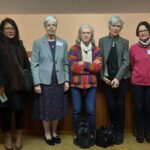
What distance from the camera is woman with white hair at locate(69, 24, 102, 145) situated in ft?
11.1

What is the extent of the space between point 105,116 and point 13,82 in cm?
127

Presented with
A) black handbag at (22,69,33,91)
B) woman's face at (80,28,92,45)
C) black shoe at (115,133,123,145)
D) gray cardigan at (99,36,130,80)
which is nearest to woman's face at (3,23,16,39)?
black handbag at (22,69,33,91)

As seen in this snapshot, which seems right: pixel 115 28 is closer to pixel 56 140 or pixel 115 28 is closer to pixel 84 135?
pixel 84 135

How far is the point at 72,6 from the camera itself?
431 cm

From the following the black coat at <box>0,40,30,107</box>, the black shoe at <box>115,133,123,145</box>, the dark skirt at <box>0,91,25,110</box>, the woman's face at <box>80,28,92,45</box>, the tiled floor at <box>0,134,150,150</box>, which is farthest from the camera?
the black shoe at <box>115,133,123,145</box>

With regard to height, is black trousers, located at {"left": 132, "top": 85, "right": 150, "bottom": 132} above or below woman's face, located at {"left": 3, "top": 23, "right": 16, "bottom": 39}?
Result: below

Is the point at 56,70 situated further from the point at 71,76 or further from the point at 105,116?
the point at 105,116

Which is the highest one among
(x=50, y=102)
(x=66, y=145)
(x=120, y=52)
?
(x=120, y=52)

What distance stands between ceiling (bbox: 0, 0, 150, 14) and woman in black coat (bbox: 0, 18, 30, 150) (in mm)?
1019

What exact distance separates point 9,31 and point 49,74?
23.7 inches

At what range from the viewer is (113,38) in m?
3.48

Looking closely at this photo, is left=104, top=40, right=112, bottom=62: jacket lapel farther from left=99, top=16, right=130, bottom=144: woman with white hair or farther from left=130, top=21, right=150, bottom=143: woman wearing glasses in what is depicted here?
left=130, top=21, right=150, bottom=143: woman wearing glasses

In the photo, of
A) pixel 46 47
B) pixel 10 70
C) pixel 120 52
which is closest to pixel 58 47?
pixel 46 47

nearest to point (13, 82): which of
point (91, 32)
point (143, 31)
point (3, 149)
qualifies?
point (3, 149)
